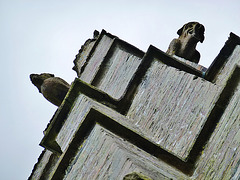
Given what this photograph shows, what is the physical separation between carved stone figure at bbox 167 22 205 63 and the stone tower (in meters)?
0.60

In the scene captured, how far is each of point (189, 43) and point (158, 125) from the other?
209cm

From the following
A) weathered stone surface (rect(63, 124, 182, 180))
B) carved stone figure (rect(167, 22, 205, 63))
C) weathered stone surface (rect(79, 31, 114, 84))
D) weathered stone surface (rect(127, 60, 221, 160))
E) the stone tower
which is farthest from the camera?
weathered stone surface (rect(79, 31, 114, 84))

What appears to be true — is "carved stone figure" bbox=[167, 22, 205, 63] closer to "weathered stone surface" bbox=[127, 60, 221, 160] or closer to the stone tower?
the stone tower

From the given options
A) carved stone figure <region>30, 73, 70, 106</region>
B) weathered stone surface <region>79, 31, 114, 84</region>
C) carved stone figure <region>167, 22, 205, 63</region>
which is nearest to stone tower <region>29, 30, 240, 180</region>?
carved stone figure <region>167, 22, 205, 63</region>

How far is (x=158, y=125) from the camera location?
4328 mm

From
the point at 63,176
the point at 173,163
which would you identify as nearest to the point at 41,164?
the point at 63,176

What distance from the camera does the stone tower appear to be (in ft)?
11.0

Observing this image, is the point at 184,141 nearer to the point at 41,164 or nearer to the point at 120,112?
the point at 120,112

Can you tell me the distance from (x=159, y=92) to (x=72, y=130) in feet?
4.05

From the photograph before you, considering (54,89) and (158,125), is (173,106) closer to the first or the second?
(158,125)

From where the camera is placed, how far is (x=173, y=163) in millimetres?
3785

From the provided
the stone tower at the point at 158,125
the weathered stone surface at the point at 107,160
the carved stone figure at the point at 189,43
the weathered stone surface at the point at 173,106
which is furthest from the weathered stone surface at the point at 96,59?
the weathered stone surface at the point at 107,160

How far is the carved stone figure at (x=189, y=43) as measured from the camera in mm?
5969

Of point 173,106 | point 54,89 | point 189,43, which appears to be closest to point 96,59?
point 54,89
